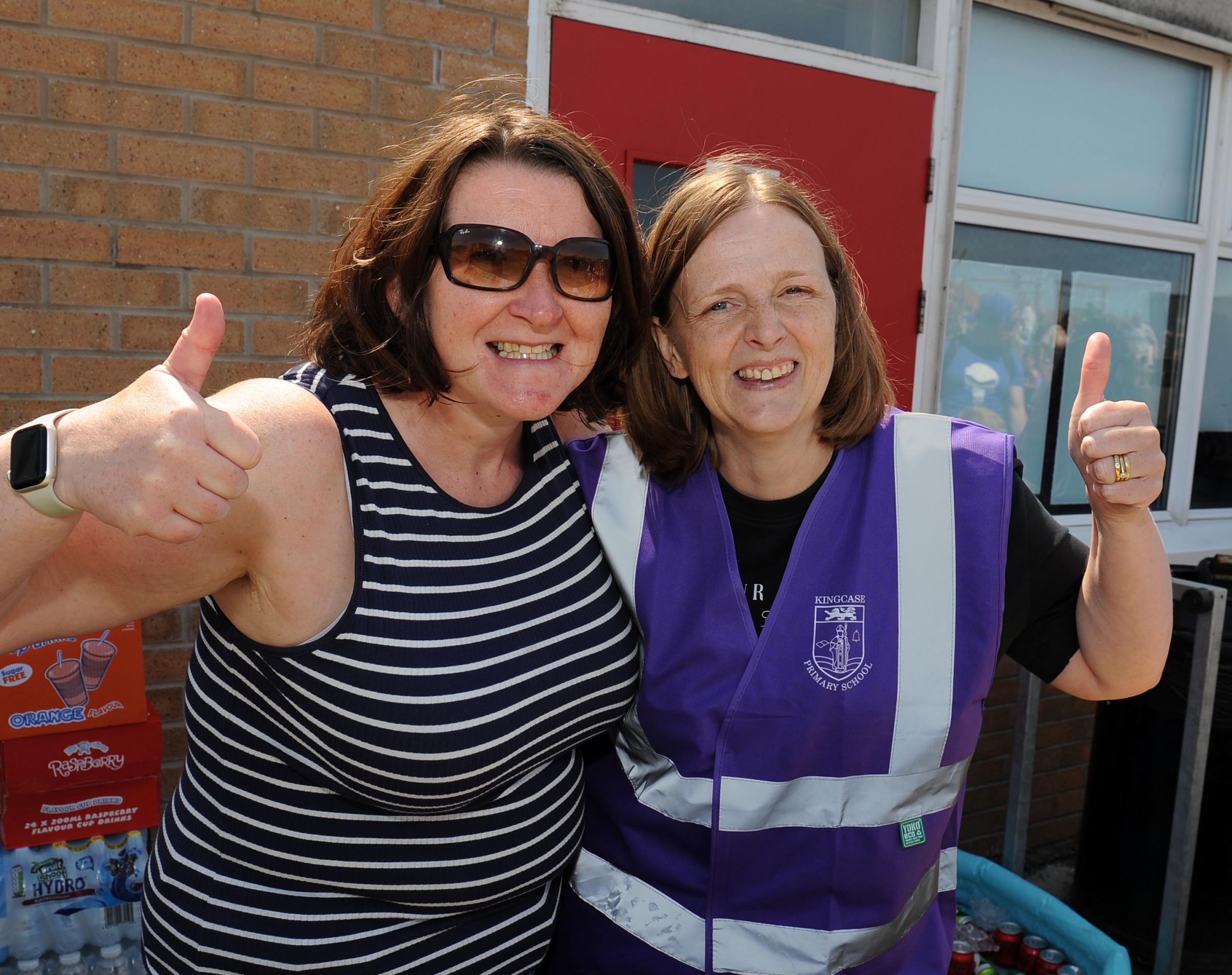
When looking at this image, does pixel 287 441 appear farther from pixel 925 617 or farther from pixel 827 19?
pixel 827 19

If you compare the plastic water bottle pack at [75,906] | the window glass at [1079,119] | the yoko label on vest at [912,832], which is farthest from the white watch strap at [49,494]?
the window glass at [1079,119]

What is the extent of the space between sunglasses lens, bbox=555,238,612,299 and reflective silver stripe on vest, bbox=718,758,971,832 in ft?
2.73

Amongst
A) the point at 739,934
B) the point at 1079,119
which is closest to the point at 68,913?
the point at 739,934

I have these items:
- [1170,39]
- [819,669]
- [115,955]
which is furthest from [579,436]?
[1170,39]

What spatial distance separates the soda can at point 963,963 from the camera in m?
2.40

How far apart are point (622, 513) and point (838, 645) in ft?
1.45

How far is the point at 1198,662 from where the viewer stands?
290 cm

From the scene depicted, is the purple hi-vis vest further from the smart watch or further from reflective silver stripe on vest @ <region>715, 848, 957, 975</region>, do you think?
the smart watch

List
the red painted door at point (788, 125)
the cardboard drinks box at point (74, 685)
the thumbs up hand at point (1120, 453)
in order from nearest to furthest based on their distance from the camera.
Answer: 1. the thumbs up hand at point (1120, 453)
2. the cardboard drinks box at point (74, 685)
3. the red painted door at point (788, 125)

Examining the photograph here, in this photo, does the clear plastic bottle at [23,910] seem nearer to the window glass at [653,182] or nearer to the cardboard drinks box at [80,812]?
the cardboard drinks box at [80,812]

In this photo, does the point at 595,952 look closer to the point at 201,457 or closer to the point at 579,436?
the point at 579,436

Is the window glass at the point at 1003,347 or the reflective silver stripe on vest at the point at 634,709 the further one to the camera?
the window glass at the point at 1003,347

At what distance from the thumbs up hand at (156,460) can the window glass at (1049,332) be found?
136 inches

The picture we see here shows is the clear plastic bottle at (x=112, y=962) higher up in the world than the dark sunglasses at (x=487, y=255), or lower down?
lower down
